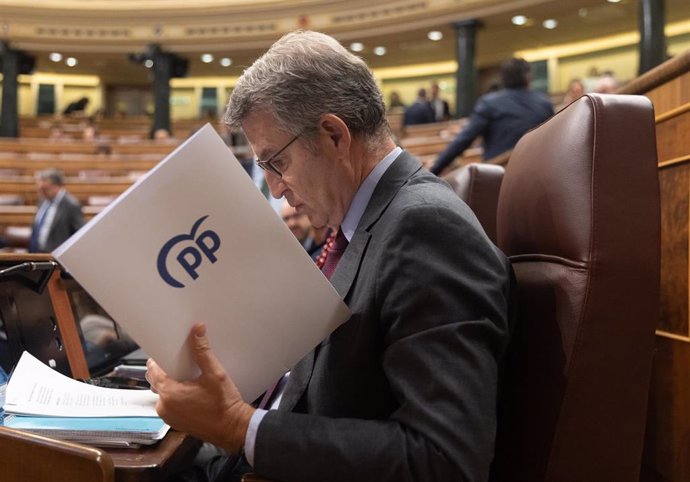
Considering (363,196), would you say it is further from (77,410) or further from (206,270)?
(77,410)

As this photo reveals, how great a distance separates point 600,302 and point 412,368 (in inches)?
6.8

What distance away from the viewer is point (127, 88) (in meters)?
9.52

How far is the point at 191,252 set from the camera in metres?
0.49

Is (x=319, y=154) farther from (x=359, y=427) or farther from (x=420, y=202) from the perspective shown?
(x=359, y=427)

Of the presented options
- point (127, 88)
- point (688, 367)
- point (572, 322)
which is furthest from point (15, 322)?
point (127, 88)

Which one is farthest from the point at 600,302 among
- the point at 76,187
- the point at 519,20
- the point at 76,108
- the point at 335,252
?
the point at 76,108

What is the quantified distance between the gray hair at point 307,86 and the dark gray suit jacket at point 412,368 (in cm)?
12

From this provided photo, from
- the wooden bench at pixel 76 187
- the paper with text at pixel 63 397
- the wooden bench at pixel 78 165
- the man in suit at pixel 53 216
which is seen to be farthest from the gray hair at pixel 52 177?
the paper with text at pixel 63 397

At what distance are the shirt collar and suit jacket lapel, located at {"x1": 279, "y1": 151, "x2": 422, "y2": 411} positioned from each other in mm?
14

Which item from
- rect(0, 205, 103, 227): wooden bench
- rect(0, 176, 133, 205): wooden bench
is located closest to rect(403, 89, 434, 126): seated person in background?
rect(0, 176, 133, 205): wooden bench

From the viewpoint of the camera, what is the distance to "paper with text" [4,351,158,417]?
614 mm

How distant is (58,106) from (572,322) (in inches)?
395

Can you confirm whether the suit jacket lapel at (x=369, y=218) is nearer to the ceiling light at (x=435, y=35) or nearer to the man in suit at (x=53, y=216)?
the man in suit at (x=53, y=216)

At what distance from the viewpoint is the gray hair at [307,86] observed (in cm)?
61
